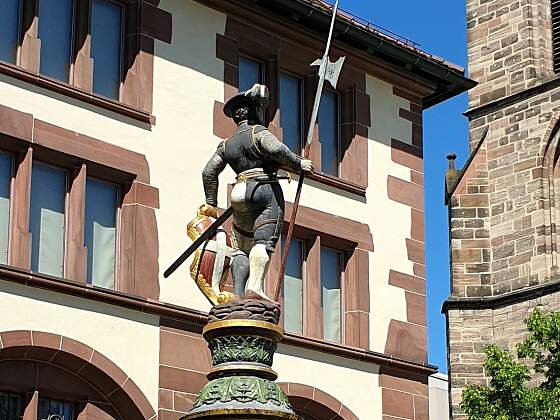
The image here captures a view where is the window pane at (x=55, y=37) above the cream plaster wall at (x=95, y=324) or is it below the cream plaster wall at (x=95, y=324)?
above

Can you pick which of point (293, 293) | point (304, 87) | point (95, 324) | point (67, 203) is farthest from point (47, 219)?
point (304, 87)

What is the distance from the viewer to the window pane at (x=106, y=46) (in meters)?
17.7

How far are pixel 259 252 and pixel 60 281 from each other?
5.65 m

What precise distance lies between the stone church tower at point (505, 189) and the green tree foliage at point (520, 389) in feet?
26.6

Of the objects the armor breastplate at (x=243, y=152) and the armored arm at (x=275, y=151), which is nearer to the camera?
the armored arm at (x=275, y=151)

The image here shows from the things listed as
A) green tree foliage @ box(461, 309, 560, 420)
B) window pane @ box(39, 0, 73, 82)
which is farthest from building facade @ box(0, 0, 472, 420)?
green tree foliage @ box(461, 309, 560, 420)

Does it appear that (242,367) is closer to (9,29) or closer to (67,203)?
(67,203)

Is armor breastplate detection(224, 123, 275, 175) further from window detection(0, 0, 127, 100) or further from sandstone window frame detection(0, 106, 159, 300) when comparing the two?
window detection(0, 0, 127, 100)

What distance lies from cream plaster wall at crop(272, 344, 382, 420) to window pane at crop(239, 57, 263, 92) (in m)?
3.54

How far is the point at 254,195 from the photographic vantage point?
10.7 m

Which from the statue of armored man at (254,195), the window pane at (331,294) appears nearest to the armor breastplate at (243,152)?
the statue of armored man at (254,195)

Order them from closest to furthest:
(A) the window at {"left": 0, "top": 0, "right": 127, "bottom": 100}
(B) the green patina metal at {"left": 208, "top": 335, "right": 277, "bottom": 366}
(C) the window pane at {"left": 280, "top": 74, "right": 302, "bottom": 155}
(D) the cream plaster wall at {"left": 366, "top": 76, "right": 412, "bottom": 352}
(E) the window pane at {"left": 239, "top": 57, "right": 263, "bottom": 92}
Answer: (B) the green patina metal at {"left": 208, "top": 335, "right": 277, "bottom": 366}, (A) the window at {"left": 0, "top": 0, "right": 127, "bottom": 100}, (E) the window pane at {"left": 239, "top": 57, "right": 263, "bottom": 92}, (C) the window pane at {"left": 280, "top": 74, "right": 302, "bottom": 155}, (D) the cream plaster wall at {"left": 366, "top": 76, "right": 412, "bottom": 352}

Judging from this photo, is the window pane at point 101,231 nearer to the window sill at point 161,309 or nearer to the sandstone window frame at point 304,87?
the window sill at point 161,309

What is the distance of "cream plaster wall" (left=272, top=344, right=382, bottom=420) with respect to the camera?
721 inches
